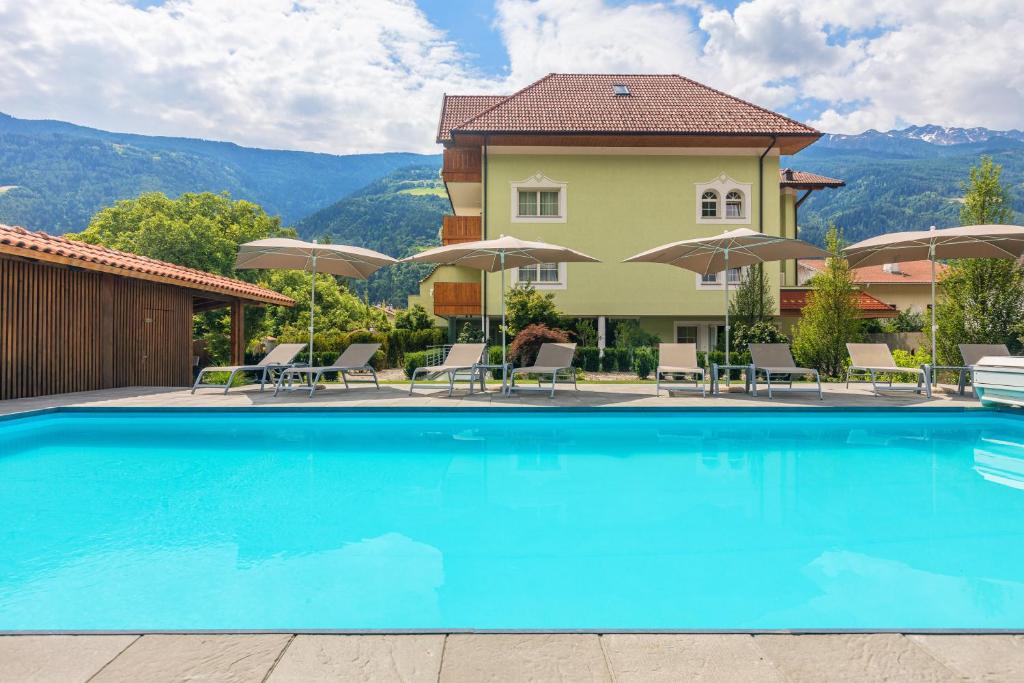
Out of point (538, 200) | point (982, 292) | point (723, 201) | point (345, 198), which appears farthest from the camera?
point (345, 198)

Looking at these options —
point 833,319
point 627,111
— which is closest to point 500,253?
point 833,319

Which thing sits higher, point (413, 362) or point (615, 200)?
point (615, 200)

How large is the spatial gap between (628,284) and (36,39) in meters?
61.4

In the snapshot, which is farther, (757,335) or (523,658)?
(757,335)

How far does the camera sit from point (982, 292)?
13.2 metres

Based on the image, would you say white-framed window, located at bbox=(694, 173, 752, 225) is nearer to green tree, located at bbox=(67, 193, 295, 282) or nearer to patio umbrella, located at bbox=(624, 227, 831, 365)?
patio umbrella, located at bbox=(624, 227, 831, 365)

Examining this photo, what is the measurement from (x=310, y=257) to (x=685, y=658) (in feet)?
36.0

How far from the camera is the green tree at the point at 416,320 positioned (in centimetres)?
2352

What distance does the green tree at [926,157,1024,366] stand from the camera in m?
13.0

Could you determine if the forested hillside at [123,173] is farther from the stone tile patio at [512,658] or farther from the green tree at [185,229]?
the stone tile patio at [512,658]

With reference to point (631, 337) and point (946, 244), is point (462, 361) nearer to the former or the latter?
point (946, 244)

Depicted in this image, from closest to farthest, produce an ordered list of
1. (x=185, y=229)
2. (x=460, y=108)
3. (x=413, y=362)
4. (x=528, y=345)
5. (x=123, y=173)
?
(x=528, y=345) < (x=413, y=362) < (x=460, y=108) < (x=185, y=229) < (x=123, y=173)

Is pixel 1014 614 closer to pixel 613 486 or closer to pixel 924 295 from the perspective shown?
pixel 613 486

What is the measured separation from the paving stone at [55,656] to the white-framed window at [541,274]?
726 inches
